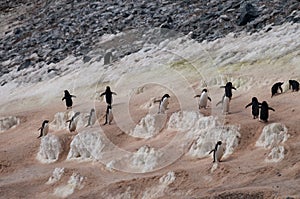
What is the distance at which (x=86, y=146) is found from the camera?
2503 cm

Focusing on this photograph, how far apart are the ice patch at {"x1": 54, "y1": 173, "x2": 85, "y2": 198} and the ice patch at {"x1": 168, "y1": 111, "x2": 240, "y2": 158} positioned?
353 centimetres

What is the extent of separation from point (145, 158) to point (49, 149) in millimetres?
4629

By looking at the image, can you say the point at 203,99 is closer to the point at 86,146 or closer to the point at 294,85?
the point at 294,85

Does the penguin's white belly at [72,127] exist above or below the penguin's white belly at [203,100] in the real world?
below

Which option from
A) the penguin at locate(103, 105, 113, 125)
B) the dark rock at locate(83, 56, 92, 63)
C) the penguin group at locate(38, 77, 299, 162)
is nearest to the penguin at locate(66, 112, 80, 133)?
the penguin group at locate(38, 77, 299, 162)

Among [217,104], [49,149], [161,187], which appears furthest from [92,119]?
[161,187]

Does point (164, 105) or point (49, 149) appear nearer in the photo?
point (49, 149)

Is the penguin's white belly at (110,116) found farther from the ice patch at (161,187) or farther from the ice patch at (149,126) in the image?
the ice patch at (161,187)

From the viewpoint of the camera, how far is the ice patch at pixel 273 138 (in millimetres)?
20641

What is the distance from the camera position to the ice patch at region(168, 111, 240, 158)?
73.5 ft

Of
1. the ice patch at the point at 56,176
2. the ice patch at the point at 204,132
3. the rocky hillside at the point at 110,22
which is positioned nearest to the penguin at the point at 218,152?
the ice patch at the point at 204,132

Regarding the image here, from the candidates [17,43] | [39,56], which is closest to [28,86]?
[39,56]

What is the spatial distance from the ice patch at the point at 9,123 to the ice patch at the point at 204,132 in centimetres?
854

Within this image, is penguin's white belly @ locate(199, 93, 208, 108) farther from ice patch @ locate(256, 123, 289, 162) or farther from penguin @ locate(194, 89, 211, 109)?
ice patch @ locate(256, 123, 289, 162)
